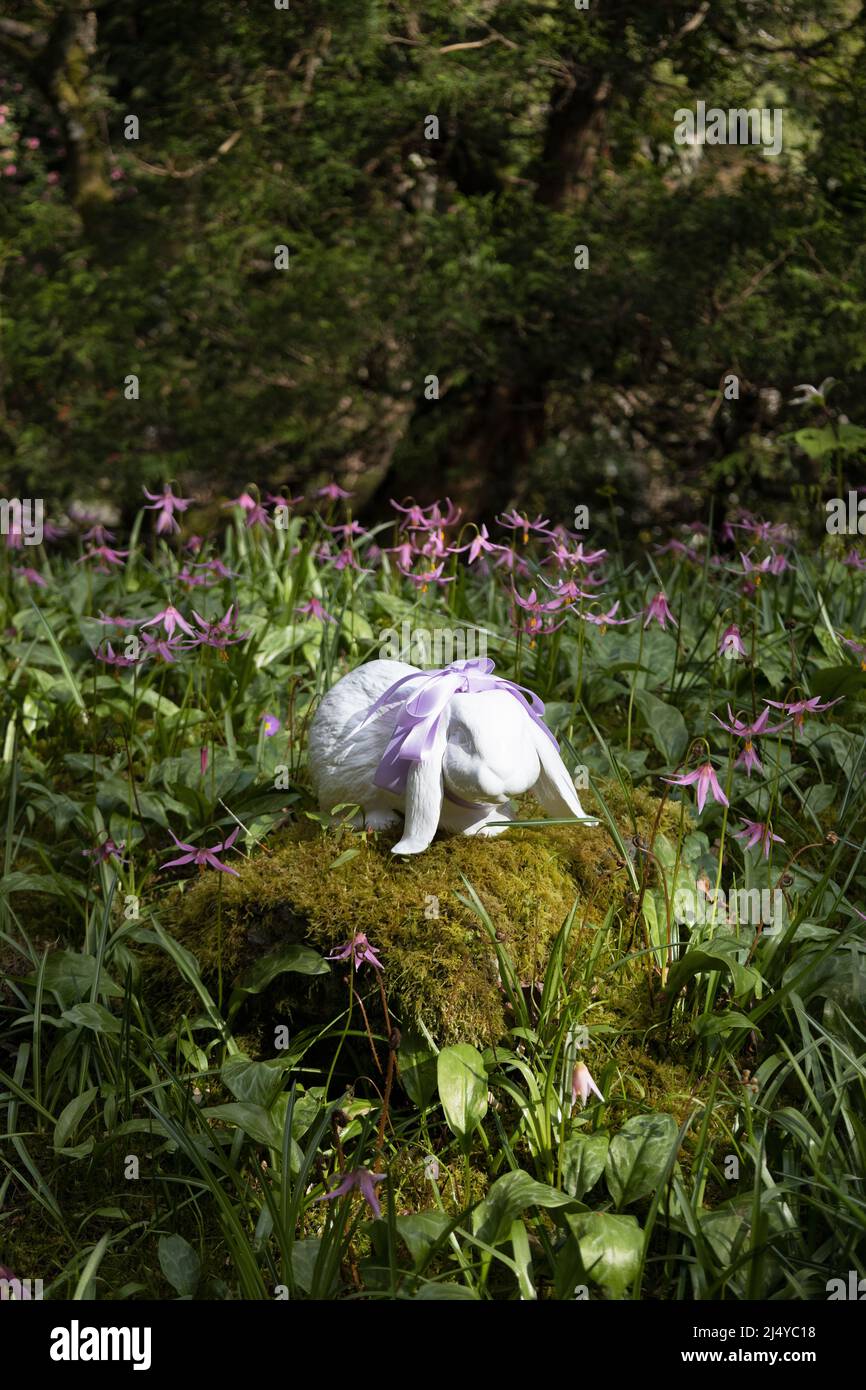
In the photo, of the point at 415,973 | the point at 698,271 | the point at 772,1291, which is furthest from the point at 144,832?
the point at 698,271

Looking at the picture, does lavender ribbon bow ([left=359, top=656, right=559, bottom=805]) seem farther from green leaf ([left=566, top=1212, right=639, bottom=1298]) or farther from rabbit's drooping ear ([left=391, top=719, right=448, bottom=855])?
green leaf ([left=566, top=1212, right=639, bottom=1298])

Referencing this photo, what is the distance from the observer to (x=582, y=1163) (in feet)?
6.63

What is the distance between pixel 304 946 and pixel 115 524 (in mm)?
6202

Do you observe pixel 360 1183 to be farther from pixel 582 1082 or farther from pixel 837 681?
pixel 837 681

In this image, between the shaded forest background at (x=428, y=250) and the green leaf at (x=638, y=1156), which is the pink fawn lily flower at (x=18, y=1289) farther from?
the shaded forest background at (x=428, y=250)

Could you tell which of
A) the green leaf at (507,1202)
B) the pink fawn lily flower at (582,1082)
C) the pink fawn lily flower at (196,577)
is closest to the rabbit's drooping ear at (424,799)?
the pink fawn lily flower at (582,1082)

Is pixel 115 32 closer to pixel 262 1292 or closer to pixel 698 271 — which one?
pixel 698 271

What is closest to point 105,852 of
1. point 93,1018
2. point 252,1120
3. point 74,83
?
point 93,1018

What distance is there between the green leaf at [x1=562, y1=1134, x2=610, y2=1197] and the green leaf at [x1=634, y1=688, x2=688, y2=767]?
117cm

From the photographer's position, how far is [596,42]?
6.29 metres

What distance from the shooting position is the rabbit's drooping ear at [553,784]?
2309 mm

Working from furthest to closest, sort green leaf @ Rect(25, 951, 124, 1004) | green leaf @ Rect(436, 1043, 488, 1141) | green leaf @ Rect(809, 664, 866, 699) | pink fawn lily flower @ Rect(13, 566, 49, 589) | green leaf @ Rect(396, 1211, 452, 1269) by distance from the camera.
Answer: pink fawn lily flower @ Rect(13, 566, 49, 589) → green leaf @ Rect(809, 664, 866, 699) → green leaf @ Rect(25, 951, 124, 1004) → green leaf @ Rect(436, 1043, 488, 1141) → green leaf @ Rect(396, 1211, 452, 1269)

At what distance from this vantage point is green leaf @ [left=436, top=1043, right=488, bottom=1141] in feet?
6.89

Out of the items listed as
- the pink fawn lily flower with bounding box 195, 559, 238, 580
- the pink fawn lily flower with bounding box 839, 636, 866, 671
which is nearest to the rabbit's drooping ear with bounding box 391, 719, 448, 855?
the pink fawn lily flower with bounding box 195, 559, 238, 580
